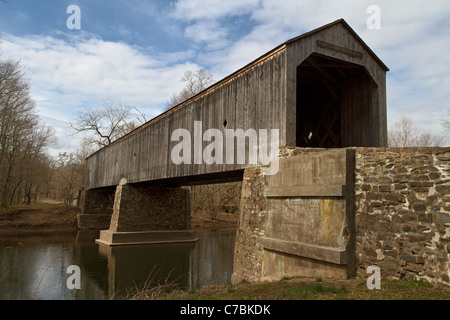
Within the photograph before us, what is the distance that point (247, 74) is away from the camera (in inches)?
378

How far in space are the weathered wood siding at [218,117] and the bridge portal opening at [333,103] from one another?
Result: 1764 mm

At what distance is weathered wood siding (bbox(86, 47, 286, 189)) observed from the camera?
8492mm

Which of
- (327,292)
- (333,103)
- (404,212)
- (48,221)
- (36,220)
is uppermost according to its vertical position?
(333,103)

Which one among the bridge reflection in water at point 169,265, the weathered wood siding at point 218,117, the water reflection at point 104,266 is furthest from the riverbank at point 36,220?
the weathered wood siding at point 218,117

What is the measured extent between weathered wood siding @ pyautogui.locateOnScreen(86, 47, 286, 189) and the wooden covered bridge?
3 cm

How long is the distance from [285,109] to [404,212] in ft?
12.0

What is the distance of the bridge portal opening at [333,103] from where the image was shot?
980 centimetres

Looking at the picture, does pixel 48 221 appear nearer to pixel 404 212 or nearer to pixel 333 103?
pixel 333 103

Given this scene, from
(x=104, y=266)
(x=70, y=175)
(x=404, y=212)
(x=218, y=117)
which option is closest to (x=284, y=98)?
(x=218, y=117)

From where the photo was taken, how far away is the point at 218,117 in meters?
10.8

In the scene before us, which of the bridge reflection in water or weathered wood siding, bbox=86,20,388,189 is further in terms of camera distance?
the bridge reflection in water

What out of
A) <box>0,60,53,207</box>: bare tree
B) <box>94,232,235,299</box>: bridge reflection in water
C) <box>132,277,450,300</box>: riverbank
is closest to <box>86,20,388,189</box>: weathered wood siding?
<box>132,277,450,300</box>: riverbank

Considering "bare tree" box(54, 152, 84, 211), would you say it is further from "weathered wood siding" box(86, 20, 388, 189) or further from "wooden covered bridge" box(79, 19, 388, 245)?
"weathered wood siding" box(86, 20, 388, 189)
